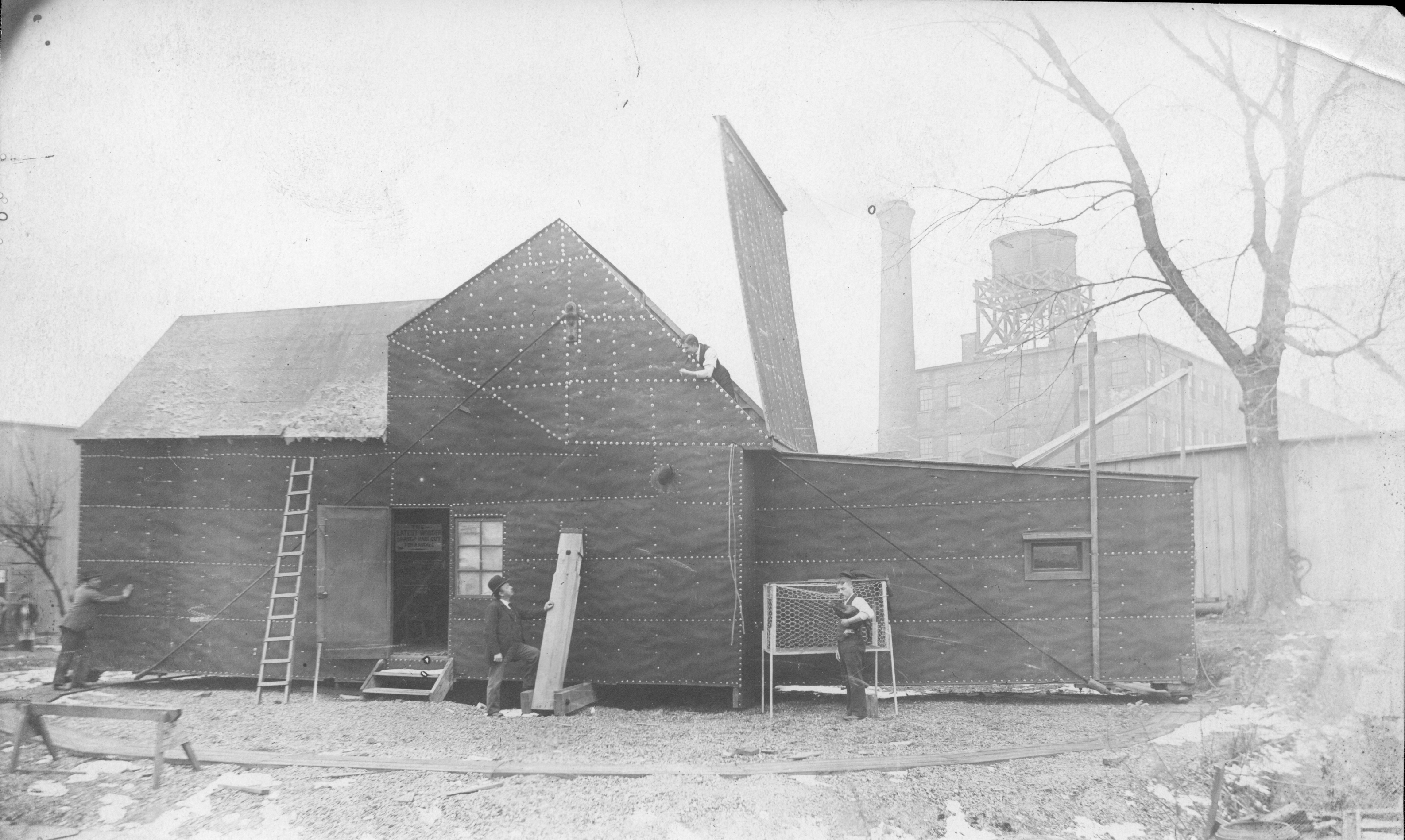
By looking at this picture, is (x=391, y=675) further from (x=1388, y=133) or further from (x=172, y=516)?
(x=1388, y=133)

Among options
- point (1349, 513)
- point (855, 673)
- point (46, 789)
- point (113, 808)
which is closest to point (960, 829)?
point (855, 673)

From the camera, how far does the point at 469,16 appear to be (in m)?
6.60

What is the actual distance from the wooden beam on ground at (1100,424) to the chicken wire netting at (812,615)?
6.40 ft

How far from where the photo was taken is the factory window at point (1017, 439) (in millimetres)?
19109

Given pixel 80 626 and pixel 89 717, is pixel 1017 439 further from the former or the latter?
pixel 89 717

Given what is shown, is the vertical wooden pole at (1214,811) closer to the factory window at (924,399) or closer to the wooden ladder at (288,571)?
the wooden ladder at (288,571)

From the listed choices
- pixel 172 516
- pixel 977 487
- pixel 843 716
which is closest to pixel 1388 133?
pixel 977 487

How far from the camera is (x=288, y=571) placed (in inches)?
338

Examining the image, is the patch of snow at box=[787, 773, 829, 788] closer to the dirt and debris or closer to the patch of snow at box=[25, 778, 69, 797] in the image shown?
the dirt and debris

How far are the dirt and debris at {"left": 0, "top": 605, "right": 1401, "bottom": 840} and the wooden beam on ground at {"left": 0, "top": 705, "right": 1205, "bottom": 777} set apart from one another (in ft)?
0.26

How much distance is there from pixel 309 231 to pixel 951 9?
5.41 meters

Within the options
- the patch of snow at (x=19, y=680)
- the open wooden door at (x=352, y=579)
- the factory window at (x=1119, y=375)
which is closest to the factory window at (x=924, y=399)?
the factory window at (x=1119, y=375)

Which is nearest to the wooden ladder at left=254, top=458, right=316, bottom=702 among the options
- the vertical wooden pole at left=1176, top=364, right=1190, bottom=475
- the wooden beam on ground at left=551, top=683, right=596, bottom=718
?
the wooden beam on ground at left=551, top=683, right=596, bottom=718

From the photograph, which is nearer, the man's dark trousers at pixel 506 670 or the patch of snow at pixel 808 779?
the patch of snow at pixel 808 779
